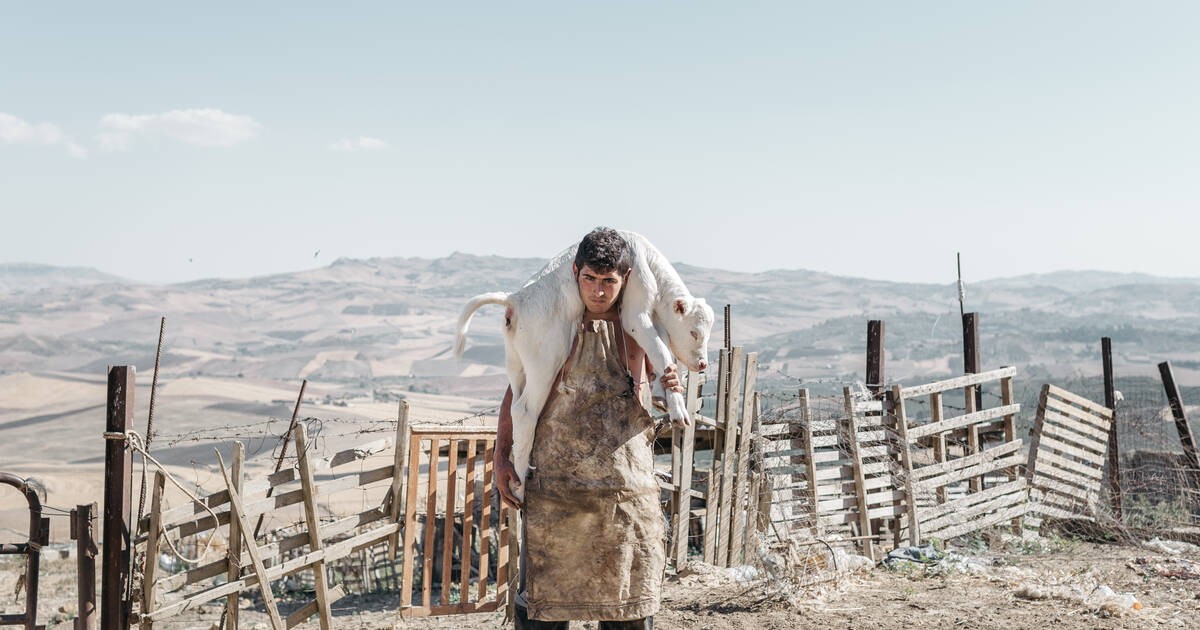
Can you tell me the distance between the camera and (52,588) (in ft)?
37.2

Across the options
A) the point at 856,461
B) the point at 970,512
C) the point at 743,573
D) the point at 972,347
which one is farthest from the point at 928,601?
the point at 972,347

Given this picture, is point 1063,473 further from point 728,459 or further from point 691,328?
point 691,328

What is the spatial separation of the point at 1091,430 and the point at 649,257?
8.60 metres

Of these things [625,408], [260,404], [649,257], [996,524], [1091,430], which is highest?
[649,257]

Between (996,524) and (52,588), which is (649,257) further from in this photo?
(52,588)

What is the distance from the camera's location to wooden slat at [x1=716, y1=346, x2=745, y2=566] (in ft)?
22.4

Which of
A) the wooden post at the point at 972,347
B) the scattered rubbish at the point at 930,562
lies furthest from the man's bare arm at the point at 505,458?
the wooden post at the point at 972,347

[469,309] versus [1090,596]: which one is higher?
[469,309]

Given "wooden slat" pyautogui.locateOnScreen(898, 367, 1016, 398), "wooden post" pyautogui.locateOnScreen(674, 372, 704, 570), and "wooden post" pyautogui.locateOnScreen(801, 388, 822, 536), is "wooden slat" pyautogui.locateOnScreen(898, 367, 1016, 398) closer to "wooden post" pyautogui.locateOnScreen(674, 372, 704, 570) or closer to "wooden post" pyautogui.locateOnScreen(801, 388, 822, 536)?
"wooden post" pyautogui.locateOnScreen(801, 388, 822, 536)

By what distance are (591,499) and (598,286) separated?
2.33 feet

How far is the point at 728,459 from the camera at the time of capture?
6.87 meters

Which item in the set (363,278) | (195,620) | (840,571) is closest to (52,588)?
(195,620)

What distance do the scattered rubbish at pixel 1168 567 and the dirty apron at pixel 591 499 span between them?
547cm

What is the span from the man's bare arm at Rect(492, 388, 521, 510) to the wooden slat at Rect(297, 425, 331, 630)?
2.24 meters
